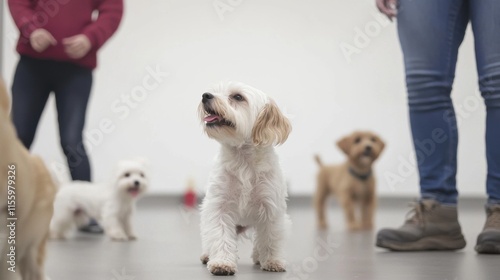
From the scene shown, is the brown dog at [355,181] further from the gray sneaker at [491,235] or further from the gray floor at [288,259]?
the gray sneaker at [491,235]

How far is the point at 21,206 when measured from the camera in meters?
0.95

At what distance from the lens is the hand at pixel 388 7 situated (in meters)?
2.62

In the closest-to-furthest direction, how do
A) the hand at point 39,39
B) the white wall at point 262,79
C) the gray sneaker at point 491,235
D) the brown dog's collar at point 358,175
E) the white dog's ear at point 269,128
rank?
1. the white dog's ear at point 269,128
2. the gray sneaker at point 491,235
3. the hand at point 39,39
4. the brown dog's collar at point 358,175
5. the white wall at point 262,79

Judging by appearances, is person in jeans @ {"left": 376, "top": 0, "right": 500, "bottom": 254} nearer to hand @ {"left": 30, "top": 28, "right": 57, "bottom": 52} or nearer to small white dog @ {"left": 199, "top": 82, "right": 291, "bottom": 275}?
small white dog @ {"left": 199, "top": 82, "right": 291, "bottom": 275}

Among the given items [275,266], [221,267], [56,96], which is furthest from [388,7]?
[56,96]

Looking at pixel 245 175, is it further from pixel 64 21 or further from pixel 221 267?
pixel 64 21

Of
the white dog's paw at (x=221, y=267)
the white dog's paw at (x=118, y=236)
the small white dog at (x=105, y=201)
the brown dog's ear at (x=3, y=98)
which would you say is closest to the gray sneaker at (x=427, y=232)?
the white dog's paw at (x=221, y=267)

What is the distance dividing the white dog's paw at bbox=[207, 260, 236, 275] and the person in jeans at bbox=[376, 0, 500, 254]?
838 millimetres

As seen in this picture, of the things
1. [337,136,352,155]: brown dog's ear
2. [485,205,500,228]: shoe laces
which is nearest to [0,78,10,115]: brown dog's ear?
[485,205,500,228]: shoe laces

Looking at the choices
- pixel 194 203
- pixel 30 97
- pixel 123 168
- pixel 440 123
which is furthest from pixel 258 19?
pixel 440 123

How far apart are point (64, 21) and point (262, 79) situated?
3.84 meters

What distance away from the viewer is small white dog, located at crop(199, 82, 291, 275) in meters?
1.99

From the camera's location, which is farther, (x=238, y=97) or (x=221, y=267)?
(x=238, y=97)

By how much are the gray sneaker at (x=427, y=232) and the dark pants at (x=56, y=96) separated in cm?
161
